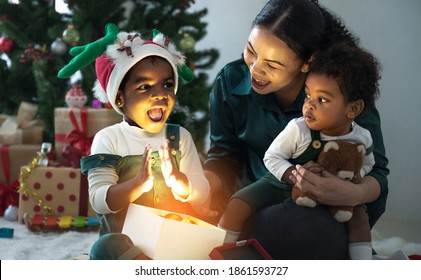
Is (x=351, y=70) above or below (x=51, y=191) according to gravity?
above

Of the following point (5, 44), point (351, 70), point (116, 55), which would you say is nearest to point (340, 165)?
point (351, 70)

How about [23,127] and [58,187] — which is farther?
[23,127]

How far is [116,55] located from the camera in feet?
3.54

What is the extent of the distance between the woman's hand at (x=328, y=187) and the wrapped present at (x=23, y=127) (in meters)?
1.36

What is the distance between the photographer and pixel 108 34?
112cm

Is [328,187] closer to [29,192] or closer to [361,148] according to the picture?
[361,148]

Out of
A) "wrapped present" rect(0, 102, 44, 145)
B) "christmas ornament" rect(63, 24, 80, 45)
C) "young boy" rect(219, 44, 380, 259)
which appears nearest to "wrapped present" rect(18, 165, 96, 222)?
"wrapped present" rect(0, 102, 44, 145)

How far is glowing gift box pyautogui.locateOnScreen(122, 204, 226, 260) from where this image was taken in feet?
3.28

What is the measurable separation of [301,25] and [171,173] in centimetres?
34

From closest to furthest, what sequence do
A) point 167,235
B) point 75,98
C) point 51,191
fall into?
point 167,235 < point 51,191 < point 75,98

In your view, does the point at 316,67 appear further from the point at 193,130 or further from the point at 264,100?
the point at 193,130

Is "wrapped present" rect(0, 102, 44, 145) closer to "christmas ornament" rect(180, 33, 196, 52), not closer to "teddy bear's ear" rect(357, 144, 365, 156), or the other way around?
"christmas ornament" rect(180, 33, 196, 52)

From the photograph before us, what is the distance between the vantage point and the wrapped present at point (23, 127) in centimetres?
216
